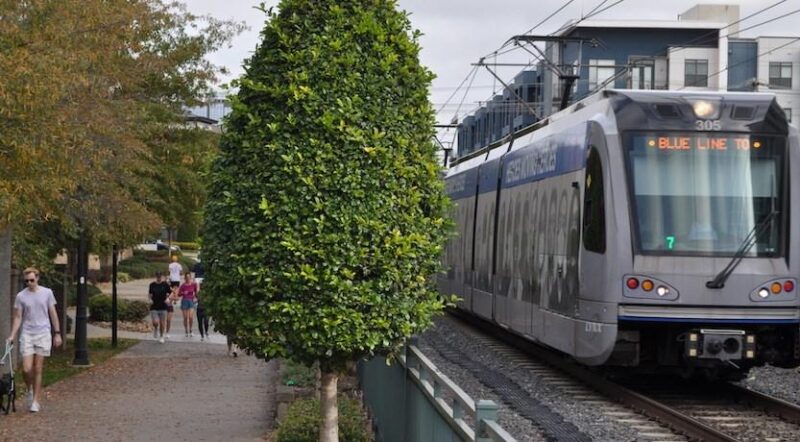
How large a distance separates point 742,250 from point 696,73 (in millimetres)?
58143

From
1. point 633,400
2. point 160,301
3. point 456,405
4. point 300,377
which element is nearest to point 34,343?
point 300,377

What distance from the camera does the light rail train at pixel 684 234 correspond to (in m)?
13.6

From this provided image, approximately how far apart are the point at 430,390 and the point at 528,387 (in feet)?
27.1

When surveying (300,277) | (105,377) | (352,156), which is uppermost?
(352,156)

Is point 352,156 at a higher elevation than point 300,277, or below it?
higher

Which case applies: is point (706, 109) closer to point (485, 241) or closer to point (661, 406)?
point (661, 406)

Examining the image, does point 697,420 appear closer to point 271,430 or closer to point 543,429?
point 543,429

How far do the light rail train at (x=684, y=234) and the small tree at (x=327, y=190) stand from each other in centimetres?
530

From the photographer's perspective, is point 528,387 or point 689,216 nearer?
point 689,216

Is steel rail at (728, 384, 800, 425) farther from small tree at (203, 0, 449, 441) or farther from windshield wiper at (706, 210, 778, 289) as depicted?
small tree at (203, 0, 449, 441)

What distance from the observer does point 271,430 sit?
516 inches

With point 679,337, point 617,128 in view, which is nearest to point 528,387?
point 679,337

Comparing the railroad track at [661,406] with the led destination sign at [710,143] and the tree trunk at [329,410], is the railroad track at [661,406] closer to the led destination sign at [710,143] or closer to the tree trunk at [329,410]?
the led destination sign at [710,143]

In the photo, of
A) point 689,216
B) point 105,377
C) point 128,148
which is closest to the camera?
point 689,216
